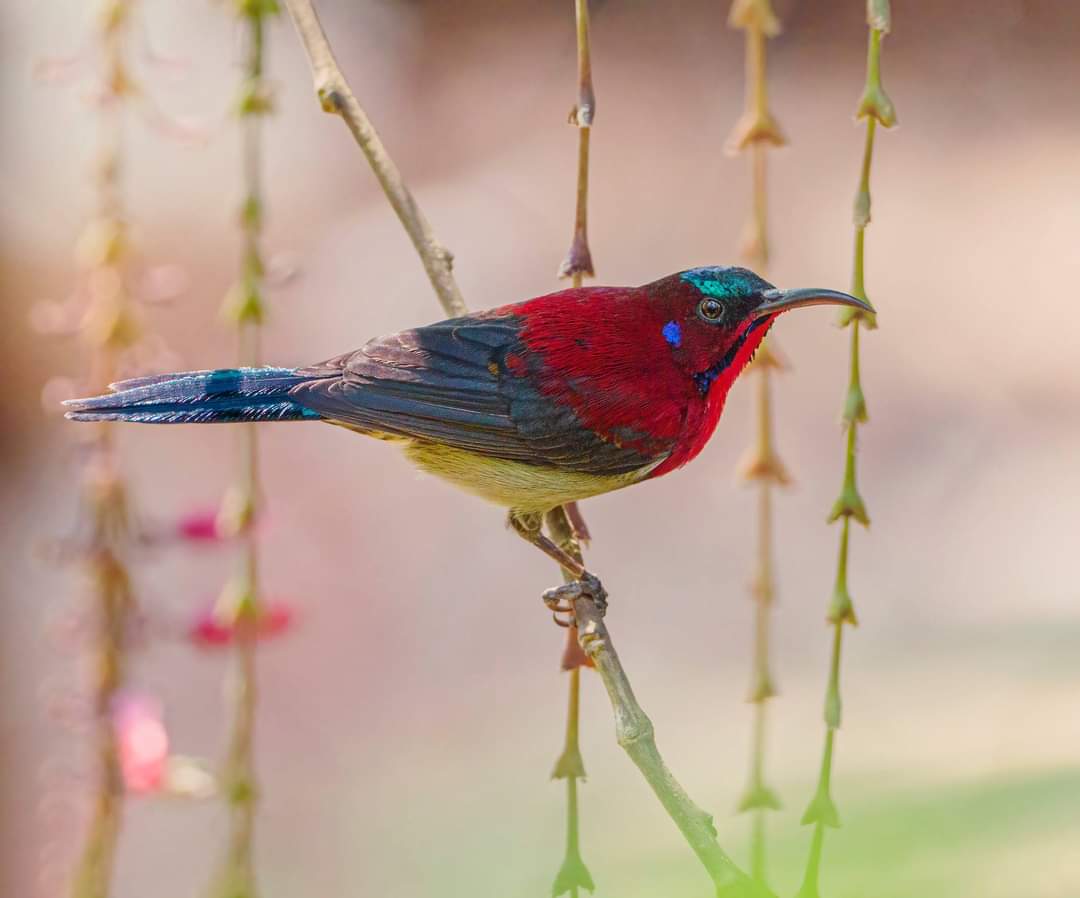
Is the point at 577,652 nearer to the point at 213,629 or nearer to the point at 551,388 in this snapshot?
the point at 551,388

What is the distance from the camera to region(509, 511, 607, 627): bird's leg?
7.06 ft

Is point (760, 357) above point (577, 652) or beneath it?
above

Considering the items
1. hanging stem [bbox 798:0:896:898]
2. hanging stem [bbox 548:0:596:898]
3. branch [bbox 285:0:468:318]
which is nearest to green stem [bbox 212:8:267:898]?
branch [bbox 285:0:468:318]

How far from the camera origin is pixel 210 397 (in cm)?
204

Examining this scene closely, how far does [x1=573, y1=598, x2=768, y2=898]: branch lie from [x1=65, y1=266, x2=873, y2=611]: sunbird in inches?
9.4

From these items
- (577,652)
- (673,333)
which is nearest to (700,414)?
(673,333)

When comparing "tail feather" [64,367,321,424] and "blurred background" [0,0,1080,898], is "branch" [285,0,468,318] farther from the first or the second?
"blurred background" [0,0,1080,898]

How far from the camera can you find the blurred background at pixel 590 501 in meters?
4.57

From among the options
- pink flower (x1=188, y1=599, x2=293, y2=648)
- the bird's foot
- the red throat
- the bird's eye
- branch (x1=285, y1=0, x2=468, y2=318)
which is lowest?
pink flower (x1=188, y1=599, x2=293, y2=648)

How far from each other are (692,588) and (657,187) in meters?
2.23

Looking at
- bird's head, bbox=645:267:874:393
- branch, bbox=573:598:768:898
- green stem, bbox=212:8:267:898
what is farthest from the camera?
bird's head, bbox=645:267:874:393

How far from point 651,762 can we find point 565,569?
0.80 meters

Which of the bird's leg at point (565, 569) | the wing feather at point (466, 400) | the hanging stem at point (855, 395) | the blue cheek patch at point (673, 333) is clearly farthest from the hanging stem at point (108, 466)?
the hanging stem at point (855, 395)

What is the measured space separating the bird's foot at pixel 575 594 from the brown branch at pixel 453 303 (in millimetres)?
61
